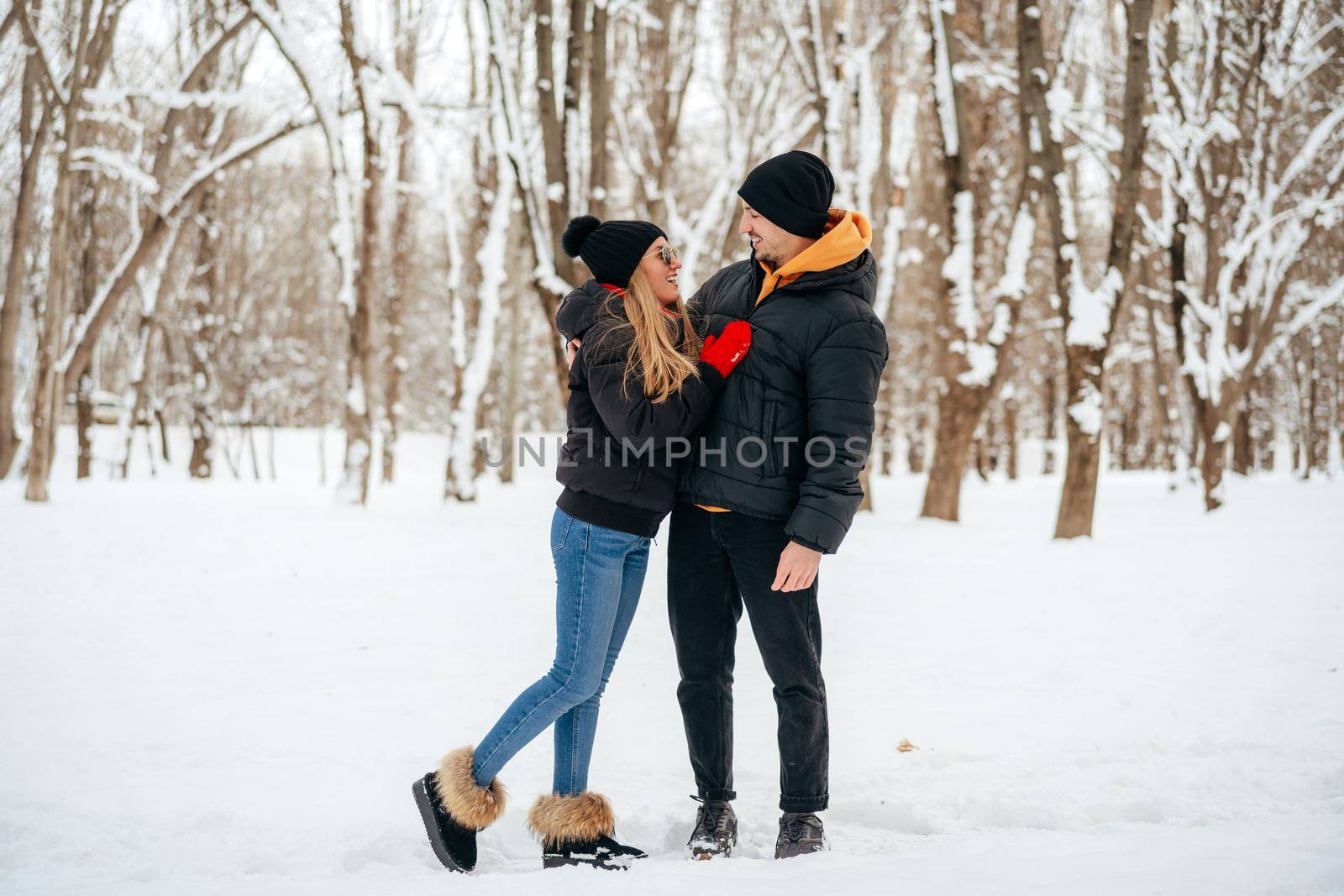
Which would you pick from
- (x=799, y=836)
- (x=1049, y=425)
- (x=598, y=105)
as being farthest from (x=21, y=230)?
(x=1049, y=425)

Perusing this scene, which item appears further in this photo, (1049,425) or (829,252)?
(1049,425)

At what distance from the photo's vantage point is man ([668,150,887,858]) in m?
2.75

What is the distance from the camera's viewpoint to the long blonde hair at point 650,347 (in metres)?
2.68

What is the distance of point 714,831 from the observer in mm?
2916

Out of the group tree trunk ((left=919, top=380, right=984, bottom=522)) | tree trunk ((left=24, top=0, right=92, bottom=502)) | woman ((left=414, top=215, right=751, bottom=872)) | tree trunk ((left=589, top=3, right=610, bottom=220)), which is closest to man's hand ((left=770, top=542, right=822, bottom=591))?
woman ((left=414, top=215, right=751, bottom=872))

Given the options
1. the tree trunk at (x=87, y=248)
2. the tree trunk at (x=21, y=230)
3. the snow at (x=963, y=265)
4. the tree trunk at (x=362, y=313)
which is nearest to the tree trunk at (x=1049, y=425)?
the snow at (x=963, y=265)

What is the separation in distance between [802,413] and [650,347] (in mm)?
516

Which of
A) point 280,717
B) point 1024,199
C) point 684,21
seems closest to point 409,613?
point 280,717

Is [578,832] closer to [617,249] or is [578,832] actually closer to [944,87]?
[617,249]

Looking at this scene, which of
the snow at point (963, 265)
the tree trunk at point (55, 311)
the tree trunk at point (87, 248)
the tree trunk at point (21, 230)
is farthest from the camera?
the tree trunk at point (87, 248)

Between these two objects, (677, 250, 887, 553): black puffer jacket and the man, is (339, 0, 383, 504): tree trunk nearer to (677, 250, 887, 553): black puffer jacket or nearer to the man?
the man

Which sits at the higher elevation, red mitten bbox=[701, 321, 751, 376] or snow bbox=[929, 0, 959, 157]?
snow bbox=[929, 0, 959, 157]

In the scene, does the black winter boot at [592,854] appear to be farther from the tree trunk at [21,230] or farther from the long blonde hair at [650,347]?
the tree trunk at [21,230]

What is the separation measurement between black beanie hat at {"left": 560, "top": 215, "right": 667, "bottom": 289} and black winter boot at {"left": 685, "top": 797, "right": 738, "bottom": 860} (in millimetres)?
1637
